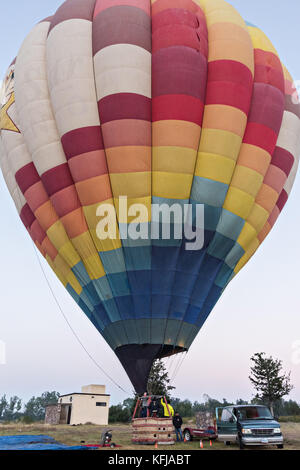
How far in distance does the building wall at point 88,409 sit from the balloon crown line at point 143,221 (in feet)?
58.9

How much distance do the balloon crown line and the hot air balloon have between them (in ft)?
0.23

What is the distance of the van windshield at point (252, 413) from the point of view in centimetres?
952

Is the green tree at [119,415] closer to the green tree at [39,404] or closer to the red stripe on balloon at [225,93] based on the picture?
the red stripe on balloon at [225,93]

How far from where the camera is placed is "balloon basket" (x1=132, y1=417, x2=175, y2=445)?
9594mm

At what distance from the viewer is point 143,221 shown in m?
11.4

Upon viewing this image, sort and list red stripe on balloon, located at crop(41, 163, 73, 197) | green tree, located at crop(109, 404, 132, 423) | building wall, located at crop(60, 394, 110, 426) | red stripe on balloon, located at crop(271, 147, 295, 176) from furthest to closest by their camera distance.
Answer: green tree, located at crop(109, 404, 132, 423), building wall, located at crop(60, 394, 110, 426), red stripe on balloon, located at crop(271, 147, 295, 176), red stripe on balloon, located at crop(41, 163, 73, 197)

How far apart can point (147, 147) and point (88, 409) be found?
20.1m

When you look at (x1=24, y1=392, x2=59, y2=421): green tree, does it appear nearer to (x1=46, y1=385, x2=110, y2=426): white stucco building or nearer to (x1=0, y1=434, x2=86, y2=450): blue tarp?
(x1=46, y1=385, x2=110, y2=426): white stucco building

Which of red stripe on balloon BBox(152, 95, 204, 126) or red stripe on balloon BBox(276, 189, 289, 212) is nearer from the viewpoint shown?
red stripe on balloon BBox(152, 95, 204, 126)

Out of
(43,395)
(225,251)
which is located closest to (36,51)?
(225,251)

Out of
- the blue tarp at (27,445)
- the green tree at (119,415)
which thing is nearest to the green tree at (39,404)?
the green tree at (119,415)

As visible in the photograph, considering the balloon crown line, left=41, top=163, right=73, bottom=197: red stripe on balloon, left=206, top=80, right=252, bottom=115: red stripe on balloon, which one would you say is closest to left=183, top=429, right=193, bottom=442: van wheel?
the balloon crown line

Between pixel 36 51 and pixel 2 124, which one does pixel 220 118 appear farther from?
pixel 2 124

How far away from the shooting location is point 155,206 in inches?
451
